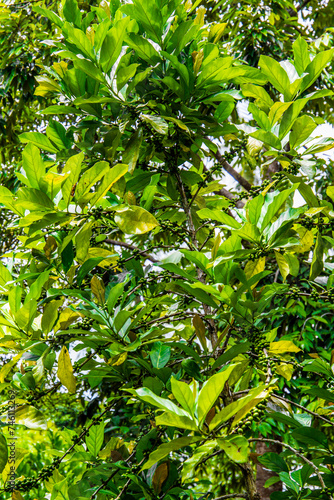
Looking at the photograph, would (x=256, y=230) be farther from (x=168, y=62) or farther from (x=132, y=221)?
(x=168, y=62)

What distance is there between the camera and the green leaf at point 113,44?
0.89 meters

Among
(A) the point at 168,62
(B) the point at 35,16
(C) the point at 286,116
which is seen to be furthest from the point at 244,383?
(B) the point at 35,16

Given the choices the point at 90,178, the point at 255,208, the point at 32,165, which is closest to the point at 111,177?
the point at 90,178

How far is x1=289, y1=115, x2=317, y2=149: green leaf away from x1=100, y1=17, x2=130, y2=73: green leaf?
395 millimetres

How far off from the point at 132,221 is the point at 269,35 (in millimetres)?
2756

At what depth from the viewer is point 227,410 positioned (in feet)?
2.15

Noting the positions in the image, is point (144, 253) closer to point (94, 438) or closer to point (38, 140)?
point (38, 140)

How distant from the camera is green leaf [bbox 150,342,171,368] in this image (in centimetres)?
94

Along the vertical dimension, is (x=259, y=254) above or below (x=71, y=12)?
below

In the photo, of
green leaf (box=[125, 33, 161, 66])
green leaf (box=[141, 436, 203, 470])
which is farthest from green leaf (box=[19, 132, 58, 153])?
green leaf (box=[141, 436, 203, 470])

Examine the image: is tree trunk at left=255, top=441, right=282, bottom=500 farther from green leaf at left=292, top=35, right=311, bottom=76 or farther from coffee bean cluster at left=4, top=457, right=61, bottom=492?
green leaf at left=292, top=35, right=311, bottom=76

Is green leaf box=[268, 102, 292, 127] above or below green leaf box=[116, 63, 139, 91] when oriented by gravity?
below

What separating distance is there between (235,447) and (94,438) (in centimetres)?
61

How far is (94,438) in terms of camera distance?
112 cm
